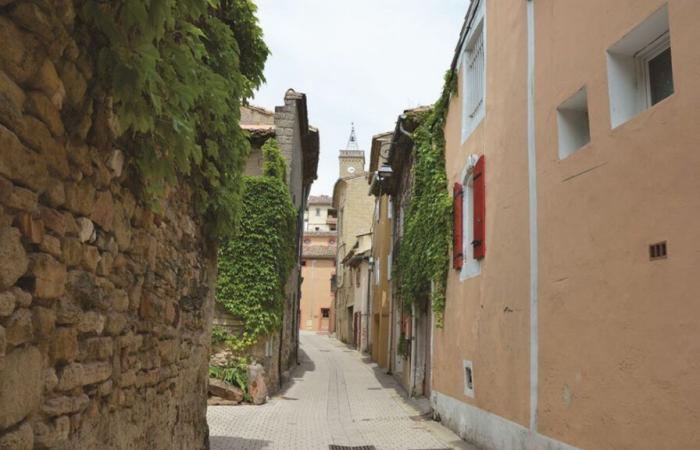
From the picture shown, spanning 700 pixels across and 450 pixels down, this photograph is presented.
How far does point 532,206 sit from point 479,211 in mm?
2044

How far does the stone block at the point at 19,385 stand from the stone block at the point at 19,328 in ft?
0.13

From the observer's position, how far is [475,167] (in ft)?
29.6

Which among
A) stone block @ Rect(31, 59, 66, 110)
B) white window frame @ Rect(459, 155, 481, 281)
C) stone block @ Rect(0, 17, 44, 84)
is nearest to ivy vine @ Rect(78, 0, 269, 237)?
stone block @ Rect(31, 59, 66, 110)

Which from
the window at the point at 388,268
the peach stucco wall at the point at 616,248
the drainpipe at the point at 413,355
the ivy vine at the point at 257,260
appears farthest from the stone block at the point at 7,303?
the window at the point at 388,268

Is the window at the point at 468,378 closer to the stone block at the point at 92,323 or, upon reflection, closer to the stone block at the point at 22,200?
the stone block at the point at 92,323

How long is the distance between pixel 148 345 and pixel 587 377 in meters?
3.49

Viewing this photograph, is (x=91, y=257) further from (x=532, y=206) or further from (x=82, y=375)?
(x=532, y=206)

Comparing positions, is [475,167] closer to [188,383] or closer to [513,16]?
[513,16]

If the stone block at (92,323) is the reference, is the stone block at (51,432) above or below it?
below

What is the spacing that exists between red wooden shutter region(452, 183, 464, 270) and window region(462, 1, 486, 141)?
2.96ft

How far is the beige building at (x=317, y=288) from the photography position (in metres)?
49.6

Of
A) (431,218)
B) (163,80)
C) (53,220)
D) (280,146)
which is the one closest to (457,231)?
(431,218)

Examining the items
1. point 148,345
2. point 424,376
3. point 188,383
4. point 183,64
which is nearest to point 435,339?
point 424,376

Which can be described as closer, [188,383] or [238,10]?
[188,383]
